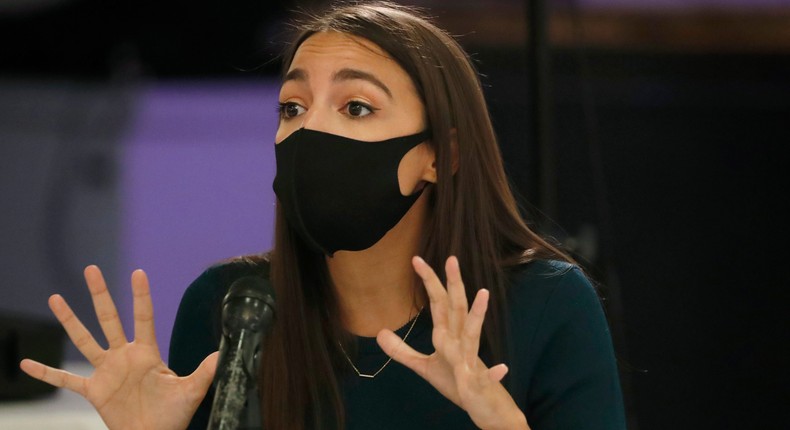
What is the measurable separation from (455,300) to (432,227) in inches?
12.9

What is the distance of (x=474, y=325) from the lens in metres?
1.29

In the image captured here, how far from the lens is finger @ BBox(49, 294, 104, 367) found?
4.65 feet

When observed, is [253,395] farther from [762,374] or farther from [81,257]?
[81,257]

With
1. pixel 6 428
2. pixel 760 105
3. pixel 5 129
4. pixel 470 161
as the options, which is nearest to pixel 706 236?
pixel 760 105

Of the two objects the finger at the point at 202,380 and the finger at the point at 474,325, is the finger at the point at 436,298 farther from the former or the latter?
the finger at the point at 202,380

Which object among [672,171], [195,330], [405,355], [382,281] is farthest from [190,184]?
[405,355]

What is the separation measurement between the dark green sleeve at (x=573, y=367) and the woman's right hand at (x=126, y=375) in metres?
0.47

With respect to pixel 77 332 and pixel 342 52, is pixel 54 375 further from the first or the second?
pixel 342 52

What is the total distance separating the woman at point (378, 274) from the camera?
1.46m

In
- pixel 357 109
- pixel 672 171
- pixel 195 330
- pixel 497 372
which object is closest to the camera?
pixel 497 372

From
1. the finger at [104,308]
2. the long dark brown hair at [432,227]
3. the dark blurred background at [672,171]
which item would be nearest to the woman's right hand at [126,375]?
the finger at [104,308]

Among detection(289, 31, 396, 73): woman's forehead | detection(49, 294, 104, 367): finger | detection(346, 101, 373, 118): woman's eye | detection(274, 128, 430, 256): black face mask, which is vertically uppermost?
detection(289, 31, 396, 73): woman's forehead

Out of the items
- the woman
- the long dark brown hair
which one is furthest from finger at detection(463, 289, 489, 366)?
the long dark brown hair

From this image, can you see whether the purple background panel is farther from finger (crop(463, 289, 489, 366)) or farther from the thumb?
finger (crop(463, 289, 489, 366))
